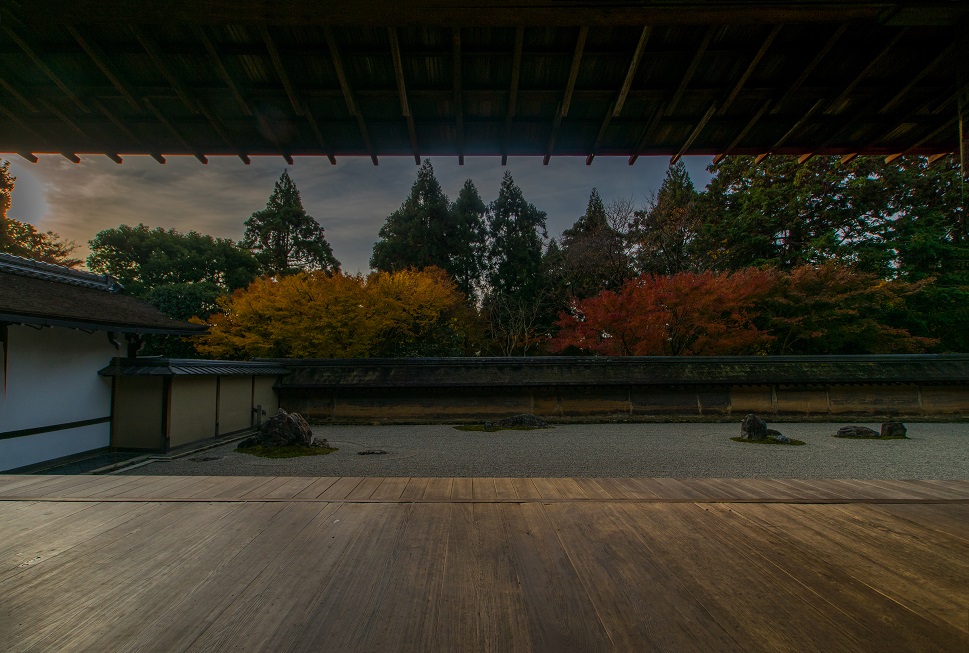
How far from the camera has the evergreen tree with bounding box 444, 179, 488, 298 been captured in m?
26.2

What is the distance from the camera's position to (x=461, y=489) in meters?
2.72

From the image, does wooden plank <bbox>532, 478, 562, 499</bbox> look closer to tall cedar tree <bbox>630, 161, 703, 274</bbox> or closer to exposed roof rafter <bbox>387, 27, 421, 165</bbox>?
exposed roof rafter <bbox>387, 27, 421, 165</bbox>

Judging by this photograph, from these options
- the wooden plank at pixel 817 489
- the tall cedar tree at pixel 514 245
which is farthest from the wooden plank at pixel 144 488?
the tall cedar tree at pixel 514 245

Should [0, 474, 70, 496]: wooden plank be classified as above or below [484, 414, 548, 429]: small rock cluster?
above

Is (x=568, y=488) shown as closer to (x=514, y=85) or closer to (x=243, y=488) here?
(x=243, y=488)

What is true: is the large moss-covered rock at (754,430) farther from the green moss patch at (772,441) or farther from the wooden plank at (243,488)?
the wooden plank at (243,488)

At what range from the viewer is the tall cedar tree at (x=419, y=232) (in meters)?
25.9

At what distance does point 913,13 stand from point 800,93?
54 cm

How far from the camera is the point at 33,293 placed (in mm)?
5996

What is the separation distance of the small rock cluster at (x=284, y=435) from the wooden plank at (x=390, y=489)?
15.7 ft

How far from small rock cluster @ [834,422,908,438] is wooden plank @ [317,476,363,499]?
30.0 feet

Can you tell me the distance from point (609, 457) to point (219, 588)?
5724mm

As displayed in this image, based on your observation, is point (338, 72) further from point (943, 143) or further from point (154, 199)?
point (154, 199)

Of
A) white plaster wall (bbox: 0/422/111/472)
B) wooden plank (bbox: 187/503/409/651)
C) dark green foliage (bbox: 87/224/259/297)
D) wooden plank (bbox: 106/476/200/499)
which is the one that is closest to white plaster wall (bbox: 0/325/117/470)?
white plaster wall (bbox: 0/422/111/472)
